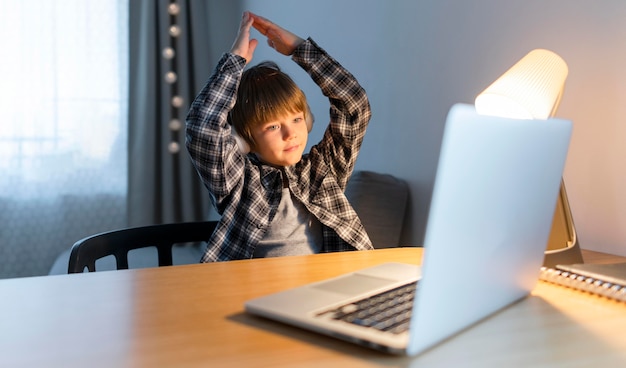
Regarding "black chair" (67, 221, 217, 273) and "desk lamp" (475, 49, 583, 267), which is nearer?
"desk lamp" (475, 49, 583, 267)

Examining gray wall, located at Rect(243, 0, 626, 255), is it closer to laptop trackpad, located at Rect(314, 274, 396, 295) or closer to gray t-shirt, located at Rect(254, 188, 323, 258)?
gray t-shirt, located at Rect(254, 188, 323, 258)

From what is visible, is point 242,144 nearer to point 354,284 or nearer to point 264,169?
point 264,169

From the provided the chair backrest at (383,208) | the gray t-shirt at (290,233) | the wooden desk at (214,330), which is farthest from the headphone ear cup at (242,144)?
the wooden desk at (214,330)

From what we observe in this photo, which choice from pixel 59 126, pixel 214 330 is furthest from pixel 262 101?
pixel 59 126

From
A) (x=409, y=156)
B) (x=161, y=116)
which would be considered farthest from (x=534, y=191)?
(x=161, y=116)

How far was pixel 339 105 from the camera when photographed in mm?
1589

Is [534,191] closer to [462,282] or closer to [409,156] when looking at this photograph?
[462,282]

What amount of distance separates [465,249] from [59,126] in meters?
2.70

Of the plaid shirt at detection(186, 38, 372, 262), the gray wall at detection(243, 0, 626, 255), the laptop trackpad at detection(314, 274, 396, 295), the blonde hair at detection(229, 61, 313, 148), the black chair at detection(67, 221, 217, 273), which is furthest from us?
the blonde hair at detection(229, 61, 313, 148)

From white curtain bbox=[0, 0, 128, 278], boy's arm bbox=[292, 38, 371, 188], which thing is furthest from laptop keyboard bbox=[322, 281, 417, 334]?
white curtain bbox=[0, 0, 128, 278]

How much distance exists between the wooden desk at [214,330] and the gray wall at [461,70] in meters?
0.50

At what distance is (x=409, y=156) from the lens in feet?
6.43

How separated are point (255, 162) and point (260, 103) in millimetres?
139

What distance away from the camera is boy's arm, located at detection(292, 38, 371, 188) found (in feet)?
5.09
